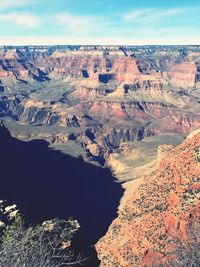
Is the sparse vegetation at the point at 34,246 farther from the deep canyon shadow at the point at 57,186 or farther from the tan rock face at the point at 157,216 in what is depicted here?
the deep canyon shadow at the point at 57,186

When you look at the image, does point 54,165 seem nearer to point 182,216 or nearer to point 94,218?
point 94,218

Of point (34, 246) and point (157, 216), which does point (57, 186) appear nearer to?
point (157, 216)

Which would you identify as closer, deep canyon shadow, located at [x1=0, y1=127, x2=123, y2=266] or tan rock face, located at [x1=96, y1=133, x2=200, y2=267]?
tan rock face, located at [x1=96, y1=133, x2=200, y2=267]

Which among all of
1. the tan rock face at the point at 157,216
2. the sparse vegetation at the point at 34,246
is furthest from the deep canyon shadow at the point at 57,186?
the sparse vegetation at the point at 34,246

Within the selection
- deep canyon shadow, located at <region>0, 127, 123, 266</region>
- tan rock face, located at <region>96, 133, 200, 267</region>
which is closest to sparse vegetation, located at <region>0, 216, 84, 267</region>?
tan rock face, located at <region>96, 133, 200, 267</region>

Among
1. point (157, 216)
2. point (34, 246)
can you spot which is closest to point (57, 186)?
point (157, 216)

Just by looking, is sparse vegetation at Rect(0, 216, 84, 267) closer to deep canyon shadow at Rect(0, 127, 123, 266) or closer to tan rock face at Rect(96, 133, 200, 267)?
tan rock face at Rect(96, 133, 200, 267)

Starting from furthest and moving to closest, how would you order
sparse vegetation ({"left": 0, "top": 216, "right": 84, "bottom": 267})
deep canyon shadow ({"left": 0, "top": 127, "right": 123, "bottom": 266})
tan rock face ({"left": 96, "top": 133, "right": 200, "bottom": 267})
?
deep canyon shadow ({"left": 0, "top": 127, "right": 123, "bottom": 266})
tan rock face ({"left": 96, "top": 133, "right": 200, "bottom": 267})
sparse vegetation ({"left": 0, "top": 216, "right": 84, "bottom": 267})
